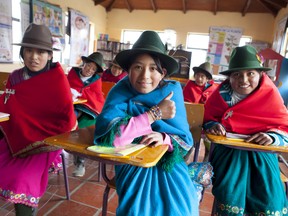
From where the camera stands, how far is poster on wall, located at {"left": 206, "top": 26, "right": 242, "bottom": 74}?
27.0 feet

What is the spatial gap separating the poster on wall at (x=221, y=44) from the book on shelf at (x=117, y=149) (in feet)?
26.0

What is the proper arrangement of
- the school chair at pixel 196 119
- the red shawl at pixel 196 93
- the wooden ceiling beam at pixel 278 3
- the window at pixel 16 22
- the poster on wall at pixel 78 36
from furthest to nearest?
the poster on wall at pixel 78 36 → the wooden ceiling beam at pixel 278 3 → the window at pixel 16 22 → the red shawl at pixel 196 93 → the school chair at pixel 196 119

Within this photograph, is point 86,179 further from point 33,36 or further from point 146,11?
point 146,11

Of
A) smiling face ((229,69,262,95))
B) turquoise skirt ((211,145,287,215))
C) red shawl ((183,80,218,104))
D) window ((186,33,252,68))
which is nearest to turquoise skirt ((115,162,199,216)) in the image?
turquoise skirt ((211,145,287,215))

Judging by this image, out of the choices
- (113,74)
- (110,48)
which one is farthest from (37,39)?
(110,48)

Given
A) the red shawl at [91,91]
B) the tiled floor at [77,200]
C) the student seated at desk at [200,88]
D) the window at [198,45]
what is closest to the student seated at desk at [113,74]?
the student seated at desk at [200,88]

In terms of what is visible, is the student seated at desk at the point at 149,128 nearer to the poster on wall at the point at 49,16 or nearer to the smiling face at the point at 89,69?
the smiling face at the point at 89,69

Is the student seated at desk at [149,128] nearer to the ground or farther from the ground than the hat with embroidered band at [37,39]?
nearer to the ground

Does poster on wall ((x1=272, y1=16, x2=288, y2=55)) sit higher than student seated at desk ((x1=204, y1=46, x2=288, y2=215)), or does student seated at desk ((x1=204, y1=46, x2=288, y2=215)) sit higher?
poster on wall ((x1=272, y1=16, x2=288, y2=55))

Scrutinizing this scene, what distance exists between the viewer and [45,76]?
1.53 m

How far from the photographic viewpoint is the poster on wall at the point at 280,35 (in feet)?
21.0

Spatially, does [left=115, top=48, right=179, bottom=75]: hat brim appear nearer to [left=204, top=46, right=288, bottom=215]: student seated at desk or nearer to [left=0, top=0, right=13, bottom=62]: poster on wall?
[left=204, top=46, right=288, bottom=215]: student seated at desk

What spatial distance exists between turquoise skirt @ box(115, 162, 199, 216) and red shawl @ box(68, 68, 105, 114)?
1.68 meters

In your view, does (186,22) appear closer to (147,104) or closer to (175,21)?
(175,21)
